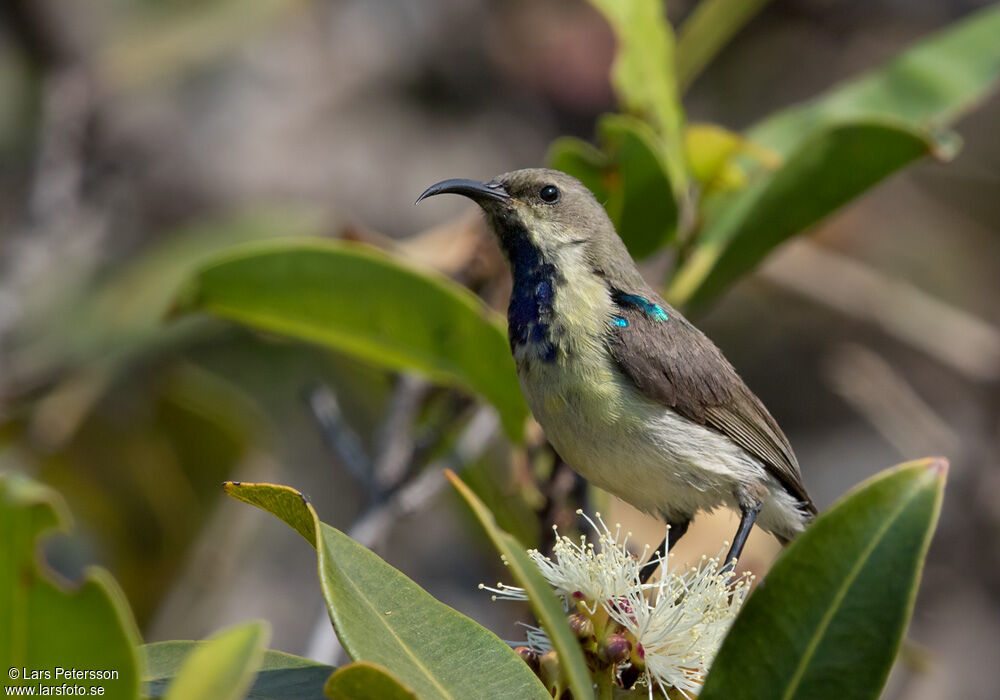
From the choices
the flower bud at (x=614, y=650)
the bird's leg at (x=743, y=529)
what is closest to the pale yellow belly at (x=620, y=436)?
the bird's leg at (x=743, y=529)

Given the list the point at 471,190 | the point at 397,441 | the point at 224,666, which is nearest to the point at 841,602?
the point at 224,666

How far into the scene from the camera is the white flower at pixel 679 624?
2.28m

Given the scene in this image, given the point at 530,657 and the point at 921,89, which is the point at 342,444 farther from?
the point at 921,89

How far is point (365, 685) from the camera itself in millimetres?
1785

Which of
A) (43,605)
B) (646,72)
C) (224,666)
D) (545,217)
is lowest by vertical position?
(43,605)

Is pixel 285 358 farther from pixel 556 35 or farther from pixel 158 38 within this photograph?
pixel 556 35

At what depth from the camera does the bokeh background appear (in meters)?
4.21

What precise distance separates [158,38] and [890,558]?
5330mm

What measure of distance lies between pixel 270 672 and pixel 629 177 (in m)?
1.92

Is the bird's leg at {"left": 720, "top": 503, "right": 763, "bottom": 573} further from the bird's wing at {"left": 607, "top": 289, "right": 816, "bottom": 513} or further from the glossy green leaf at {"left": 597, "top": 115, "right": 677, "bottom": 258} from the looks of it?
the glossy green leaf at {"left": 597, "top": 115, "right": 677, "bottom": 258}

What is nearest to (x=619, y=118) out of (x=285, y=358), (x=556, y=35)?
(x=285, y=358)

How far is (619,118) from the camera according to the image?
3.31 m

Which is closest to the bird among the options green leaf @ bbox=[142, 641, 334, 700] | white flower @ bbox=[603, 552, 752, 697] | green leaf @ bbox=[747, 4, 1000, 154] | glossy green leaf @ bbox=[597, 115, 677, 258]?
glossy green leaf @ bbox=[597, 115, 677, 258]

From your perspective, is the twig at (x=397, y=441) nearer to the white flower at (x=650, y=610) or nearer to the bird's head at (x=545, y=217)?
the bird's head at (x=545, y=217)
